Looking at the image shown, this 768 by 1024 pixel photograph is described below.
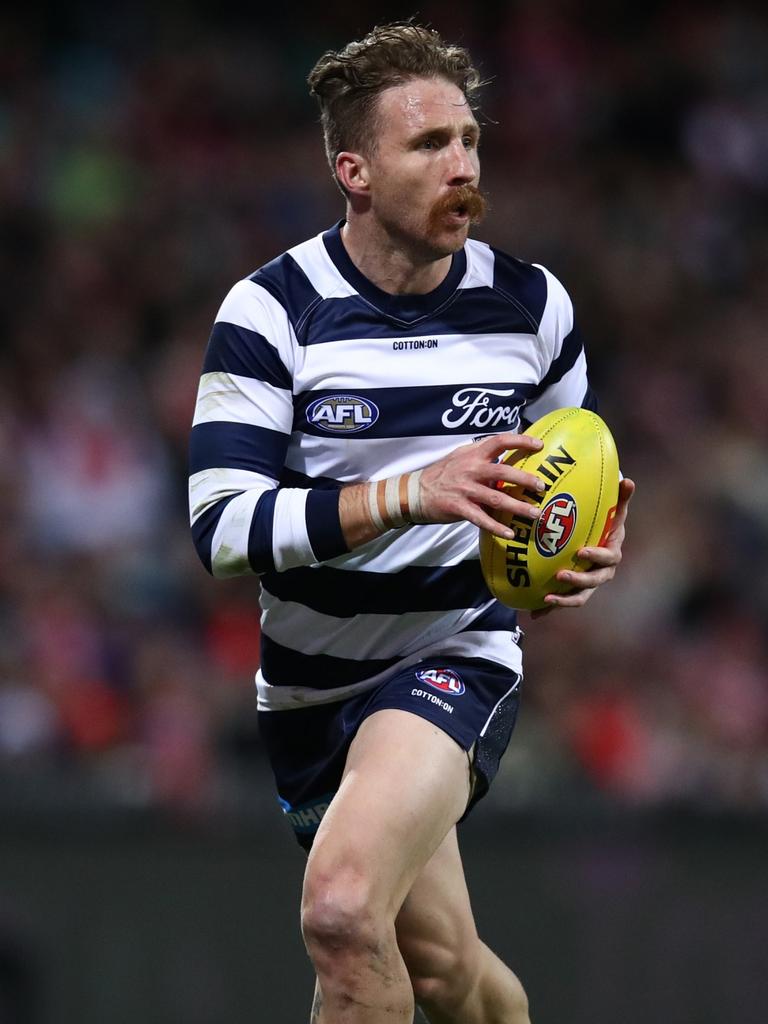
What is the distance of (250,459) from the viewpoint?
3764 mm

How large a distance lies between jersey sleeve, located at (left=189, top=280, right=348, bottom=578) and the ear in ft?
1.12

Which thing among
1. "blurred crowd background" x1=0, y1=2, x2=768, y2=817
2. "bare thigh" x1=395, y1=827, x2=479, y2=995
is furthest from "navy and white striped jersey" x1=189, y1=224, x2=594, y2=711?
"blurred crowd background" x1=0, y1=2, x2=768, y2=817

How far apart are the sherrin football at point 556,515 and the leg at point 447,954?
721 mm

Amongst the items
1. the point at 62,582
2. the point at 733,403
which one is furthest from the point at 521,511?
the point at 733,403

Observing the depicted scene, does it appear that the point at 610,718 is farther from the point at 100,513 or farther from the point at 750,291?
the point at 750,291

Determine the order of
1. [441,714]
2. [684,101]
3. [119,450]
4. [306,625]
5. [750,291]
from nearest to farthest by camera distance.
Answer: [441,714] < [306,625] < [119,450] < [750,291] < [684,101]

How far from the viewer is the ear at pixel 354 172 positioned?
3949 millimetres

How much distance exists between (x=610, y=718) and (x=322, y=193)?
12.7 ft

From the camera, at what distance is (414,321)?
13.0ft

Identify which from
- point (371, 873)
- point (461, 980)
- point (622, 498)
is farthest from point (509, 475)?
point (461, 980)

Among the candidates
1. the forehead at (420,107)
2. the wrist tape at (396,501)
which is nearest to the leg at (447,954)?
the wrist tape at (396,501)

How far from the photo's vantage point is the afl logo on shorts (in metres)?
3.86

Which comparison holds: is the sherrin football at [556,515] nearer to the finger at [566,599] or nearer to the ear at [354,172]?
the finger at [566,599]

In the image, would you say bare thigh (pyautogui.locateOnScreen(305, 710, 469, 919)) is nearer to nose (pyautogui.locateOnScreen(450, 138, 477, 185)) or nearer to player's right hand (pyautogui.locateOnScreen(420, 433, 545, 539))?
player's right hand (pyautogui.locateOnScreen(420, 433, 545, 539))
